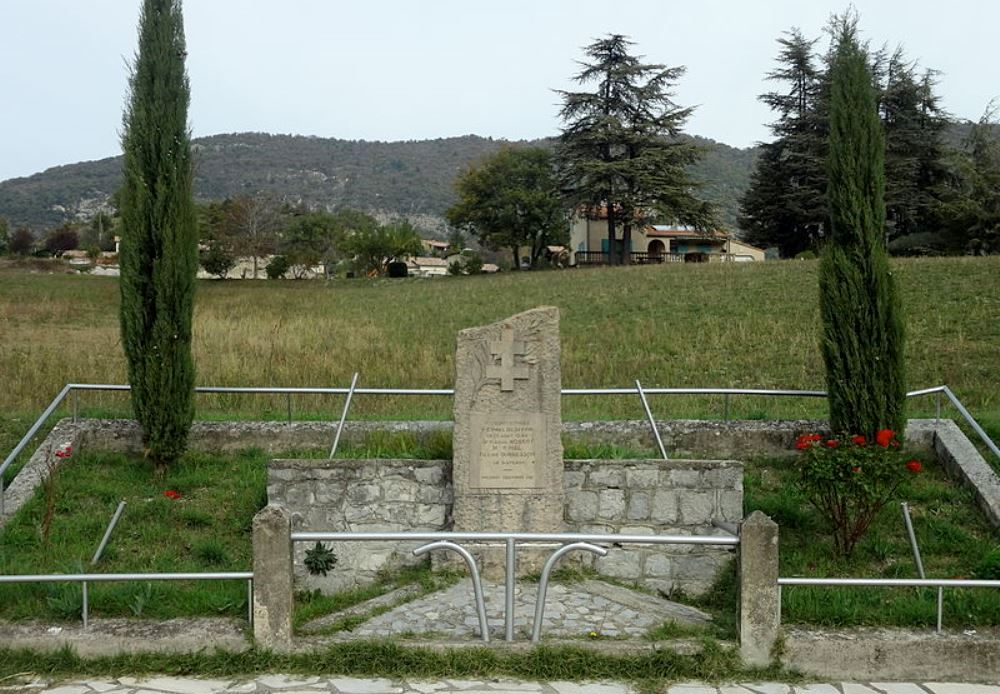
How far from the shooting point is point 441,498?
318 inches

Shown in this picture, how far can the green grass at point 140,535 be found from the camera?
20.0 feet

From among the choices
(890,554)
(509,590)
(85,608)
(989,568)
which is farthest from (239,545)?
(989,568)

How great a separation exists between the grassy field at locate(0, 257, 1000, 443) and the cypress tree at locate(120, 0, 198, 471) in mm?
2002

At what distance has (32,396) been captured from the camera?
12.4 metres

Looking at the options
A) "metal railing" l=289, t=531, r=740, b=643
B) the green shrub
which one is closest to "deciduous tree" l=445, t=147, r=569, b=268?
the green shrub

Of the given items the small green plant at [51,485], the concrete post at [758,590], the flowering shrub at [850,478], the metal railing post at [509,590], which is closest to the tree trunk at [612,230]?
the small green plant at [51,485]

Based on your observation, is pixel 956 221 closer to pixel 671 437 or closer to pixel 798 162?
pixel 798 162

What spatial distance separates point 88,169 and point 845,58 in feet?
465

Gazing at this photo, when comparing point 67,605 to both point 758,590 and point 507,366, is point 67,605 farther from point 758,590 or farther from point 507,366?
point 758,590

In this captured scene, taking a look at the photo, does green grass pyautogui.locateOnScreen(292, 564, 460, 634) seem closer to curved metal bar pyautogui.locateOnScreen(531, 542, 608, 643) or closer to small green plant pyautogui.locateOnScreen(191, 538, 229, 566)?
small green plant pyautogui.locateOnScreen(191, 538, 229, 566)

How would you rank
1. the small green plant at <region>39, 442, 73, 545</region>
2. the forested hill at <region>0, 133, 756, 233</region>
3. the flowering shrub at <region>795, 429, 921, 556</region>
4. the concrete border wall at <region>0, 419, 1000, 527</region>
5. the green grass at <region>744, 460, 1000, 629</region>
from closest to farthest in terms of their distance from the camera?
the green grass at <region>744, 460, 1000, 629</region> → the flowering shrub at <region>795, 429, 921, 556</region> → the small green plant at <region>39, 442, 73, 545</region> → the concrete border wall at <region>0, 419, 1000, 527</region> → the forested hill at <region>0, 133, 756, 233</region>

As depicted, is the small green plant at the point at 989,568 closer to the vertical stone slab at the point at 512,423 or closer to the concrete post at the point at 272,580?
the vertical stone slab at the point at 512,423

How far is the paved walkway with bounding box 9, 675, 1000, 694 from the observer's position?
16.2ft

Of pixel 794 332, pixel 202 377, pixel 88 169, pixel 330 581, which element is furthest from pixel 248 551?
pixel 88 169
